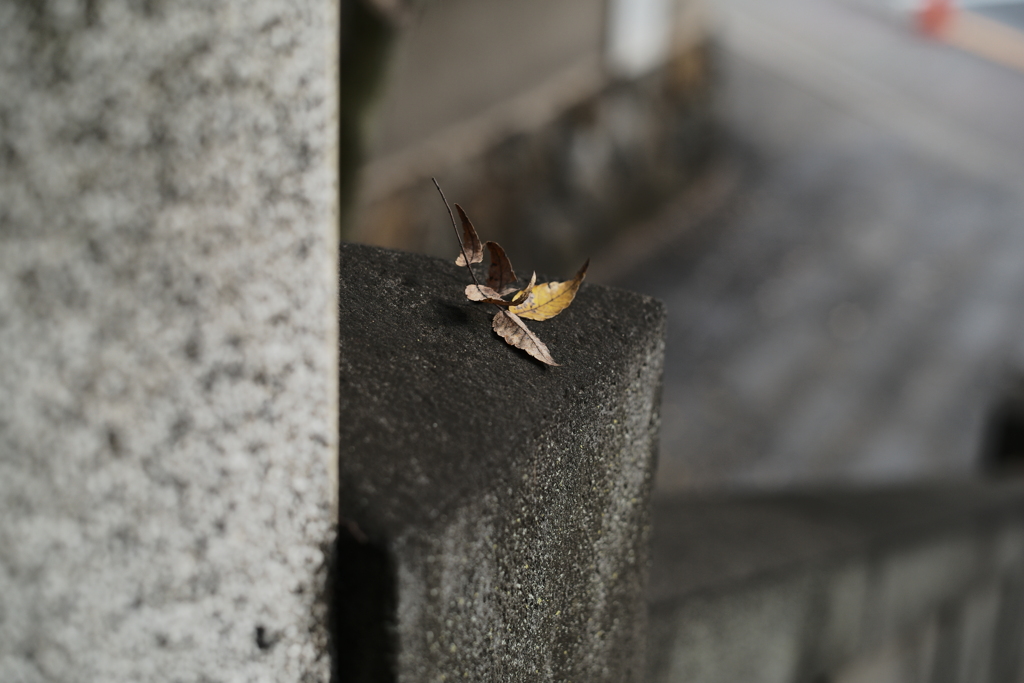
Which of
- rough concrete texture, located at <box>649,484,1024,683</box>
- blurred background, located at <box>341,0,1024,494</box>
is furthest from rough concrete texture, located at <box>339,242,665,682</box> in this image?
blurred background, located at <box>341,0,1024,494</box>

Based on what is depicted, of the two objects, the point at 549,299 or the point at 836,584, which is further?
the point at 836,584

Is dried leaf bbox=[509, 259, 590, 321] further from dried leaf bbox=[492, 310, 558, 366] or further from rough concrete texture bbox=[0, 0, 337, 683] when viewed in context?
rough concrete texture bbox=[0, 0, 337, 683]

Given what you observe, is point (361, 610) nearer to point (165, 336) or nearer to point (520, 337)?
point (165, 336)

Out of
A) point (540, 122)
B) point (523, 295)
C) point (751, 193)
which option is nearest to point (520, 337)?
point (523, 295)

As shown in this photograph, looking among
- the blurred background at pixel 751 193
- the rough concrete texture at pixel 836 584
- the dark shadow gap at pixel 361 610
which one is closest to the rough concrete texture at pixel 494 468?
the dark shadow gap at pixel 361 610

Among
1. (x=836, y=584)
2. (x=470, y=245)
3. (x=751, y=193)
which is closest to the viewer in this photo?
(x=470, y=245)

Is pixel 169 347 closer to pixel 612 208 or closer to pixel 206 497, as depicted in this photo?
pixel 206 497

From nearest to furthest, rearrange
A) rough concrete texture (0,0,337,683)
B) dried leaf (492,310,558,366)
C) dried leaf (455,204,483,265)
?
1. rough concrete texture (0,0,337,683)
2. dried leaf (492,310,558,366)
3. dried leaf (455,204,483,265)

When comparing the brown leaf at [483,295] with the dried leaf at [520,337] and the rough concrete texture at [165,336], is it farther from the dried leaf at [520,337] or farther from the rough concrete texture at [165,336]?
the rough concrete texture at [165,336]
